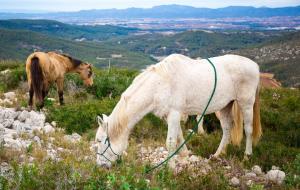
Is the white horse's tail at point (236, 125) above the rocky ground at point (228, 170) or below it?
above

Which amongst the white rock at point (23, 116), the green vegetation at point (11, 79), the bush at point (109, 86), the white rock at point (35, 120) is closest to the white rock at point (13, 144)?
the white rock at point (35, 120)

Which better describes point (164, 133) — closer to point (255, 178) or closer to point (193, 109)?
point (193, 109)

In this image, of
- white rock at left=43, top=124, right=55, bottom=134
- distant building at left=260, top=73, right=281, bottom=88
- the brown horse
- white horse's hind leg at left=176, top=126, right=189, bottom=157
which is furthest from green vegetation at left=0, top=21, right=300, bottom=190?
distant building at left=260, top=73, right=281, bottom=88

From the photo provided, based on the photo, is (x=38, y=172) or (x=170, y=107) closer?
(x=38, y=172)

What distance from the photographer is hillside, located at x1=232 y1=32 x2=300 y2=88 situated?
3633 inches

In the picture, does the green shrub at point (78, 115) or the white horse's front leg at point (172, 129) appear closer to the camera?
the white horse's front leg at point (172, 129)

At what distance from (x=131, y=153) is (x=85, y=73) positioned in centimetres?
640

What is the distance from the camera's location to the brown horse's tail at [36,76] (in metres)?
10.0

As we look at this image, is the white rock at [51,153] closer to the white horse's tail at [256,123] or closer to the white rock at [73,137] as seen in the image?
the white rock at [73,137]

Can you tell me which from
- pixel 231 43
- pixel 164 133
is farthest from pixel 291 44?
pixel 164 133

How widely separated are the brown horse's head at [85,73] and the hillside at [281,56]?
74.2 meters

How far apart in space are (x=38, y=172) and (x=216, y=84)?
3206 millimetres

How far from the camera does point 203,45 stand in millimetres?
186625

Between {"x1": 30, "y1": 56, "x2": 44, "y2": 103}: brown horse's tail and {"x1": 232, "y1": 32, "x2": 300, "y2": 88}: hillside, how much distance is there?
3039 inches
